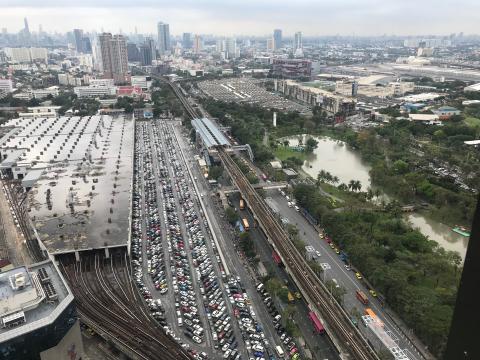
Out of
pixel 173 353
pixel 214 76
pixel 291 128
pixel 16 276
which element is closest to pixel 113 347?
pixel 173 353

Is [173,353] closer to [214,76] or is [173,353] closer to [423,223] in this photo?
[423,223]

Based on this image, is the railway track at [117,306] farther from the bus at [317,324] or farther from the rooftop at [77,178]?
the bus at [317,324]

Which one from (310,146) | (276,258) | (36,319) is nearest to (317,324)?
(276,258)

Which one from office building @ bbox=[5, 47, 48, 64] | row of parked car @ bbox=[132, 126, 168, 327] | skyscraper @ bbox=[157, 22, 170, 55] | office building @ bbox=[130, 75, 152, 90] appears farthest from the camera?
skyscraper @ bbox=[157, 22, 170, 55]

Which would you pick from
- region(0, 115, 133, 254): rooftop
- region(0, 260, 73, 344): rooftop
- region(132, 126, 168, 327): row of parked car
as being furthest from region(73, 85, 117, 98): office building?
region(0, 260, 73, 344): rooftop

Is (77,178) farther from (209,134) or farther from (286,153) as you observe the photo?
(286,153)

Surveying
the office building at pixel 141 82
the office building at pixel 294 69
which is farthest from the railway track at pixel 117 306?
the office building at pixel 294 69

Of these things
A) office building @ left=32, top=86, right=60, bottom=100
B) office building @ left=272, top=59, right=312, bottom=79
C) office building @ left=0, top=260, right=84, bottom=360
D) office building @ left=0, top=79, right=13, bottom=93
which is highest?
office building @ left=272, top=59, right=312, bottom=79

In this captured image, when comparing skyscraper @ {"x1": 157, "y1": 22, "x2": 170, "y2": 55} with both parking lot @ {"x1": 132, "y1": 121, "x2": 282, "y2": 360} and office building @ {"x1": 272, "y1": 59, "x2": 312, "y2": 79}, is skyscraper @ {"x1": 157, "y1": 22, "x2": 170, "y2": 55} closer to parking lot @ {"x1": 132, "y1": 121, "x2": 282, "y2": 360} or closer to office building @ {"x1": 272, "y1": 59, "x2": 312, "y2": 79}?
office building @ {"x1": 272, "y1": 59, "x2": 312, "y2": 79}
